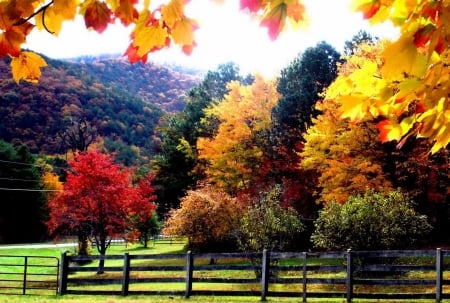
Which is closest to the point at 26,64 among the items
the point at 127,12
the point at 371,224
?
the point at 127,12

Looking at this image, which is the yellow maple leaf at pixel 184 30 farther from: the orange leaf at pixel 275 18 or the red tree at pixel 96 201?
the red tree at pixel 96 201

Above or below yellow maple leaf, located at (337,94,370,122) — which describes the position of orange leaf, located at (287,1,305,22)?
above

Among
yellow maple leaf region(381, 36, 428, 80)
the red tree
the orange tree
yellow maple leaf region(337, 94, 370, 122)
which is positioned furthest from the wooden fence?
yellow maple leaf region(381, 36, 428, 80)

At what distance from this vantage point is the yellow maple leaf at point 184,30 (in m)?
1.92

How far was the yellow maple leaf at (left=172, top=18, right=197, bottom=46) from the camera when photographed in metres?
1.92

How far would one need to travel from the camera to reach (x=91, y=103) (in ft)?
286

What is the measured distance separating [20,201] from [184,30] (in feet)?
167

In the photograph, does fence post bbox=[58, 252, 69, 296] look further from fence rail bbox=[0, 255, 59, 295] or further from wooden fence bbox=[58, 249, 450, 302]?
fence rail bbox=[0, 255, 59, 295]

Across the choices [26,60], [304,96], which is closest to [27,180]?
[304,96]

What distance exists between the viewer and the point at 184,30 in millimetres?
1941

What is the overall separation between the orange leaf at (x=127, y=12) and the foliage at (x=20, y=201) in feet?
164

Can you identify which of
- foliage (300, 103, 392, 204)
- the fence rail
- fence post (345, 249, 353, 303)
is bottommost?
the fence rail

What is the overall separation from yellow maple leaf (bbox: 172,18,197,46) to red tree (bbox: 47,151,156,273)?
22114 mm

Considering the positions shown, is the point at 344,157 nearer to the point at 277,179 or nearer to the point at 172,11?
the point at 277,179
